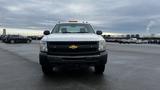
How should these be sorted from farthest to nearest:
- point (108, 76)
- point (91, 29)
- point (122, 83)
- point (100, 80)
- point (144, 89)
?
point (91, 29) → point (108, 76) → point (100, 80) → point (122, 83) → point (144, 89)

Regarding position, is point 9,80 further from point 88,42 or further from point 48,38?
point 88,42

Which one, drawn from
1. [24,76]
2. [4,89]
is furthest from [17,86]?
[24,76]

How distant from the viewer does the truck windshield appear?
11477mm

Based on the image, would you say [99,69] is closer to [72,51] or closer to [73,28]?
[72,51]

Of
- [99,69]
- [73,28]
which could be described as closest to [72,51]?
[99,69]

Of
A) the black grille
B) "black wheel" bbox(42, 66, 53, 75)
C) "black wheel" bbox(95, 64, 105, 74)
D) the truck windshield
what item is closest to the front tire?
"black wheel" bbox(42, 66, 53, 75)

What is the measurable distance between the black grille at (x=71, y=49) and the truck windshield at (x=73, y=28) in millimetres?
2179

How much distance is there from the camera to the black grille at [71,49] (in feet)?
30.3

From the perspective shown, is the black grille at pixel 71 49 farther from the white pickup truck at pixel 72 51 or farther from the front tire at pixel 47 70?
the front tire at pixel 47 70

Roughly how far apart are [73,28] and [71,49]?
2.58m

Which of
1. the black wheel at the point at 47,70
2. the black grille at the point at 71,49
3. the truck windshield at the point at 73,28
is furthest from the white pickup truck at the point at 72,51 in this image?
the truck windshield at the point at 73,28

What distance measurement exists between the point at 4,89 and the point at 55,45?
2311mm

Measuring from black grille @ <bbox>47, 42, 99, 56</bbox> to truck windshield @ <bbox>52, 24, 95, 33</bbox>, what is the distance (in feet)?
7.15

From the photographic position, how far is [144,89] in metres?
7.61
